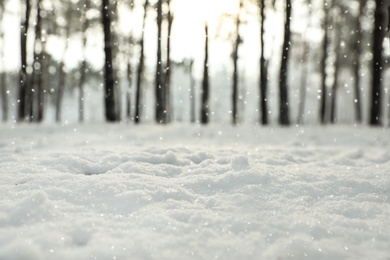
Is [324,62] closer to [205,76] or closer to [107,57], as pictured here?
[205,76]

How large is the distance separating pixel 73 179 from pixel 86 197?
0.51m

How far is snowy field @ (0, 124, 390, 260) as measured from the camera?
2557 mm

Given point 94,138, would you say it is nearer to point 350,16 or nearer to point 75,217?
point 75,217

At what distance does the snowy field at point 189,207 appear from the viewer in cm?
256

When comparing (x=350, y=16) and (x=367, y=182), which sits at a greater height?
(x=350, y=16)

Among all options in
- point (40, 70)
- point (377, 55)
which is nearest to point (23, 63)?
point (40, 70)

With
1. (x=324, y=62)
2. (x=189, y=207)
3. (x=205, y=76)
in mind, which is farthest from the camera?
(x=324, y=62)

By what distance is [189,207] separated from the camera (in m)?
3.18

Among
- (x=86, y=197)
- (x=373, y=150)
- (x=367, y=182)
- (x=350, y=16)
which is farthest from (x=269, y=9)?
(x=86, y=197)

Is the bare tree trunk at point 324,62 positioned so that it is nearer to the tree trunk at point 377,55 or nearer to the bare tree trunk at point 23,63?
the tree trunk at point 377,55

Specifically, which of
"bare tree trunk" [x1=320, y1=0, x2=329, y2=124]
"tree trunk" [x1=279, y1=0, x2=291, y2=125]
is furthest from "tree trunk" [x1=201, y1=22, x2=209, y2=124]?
"bare tree trunk" [x1=320, y1=0, x2=329, y2=124]

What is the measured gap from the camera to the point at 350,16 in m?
20.3

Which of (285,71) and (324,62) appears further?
(324,62)

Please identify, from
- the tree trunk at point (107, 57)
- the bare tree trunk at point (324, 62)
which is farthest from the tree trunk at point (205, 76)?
the bare tree trunk at point (324, 62)
